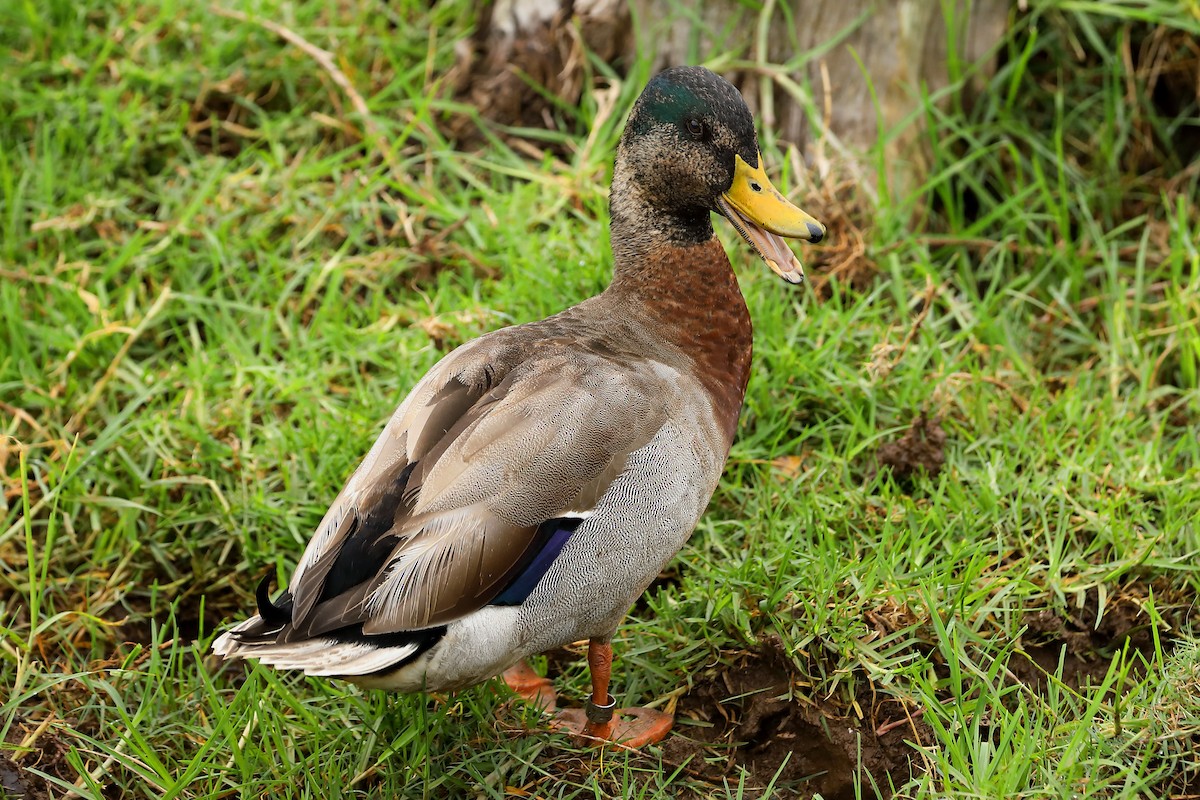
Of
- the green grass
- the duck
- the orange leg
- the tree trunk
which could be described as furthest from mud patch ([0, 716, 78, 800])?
the tree trunk

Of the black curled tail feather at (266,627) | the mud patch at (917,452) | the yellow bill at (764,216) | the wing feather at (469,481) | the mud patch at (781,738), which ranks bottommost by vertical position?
the mud patch at (781,738)

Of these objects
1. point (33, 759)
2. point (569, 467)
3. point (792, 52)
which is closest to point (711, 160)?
point (569, 467)

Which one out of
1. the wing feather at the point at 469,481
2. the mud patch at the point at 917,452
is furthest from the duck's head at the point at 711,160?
the mud patch at the point at 917,452

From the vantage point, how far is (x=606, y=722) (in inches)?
112

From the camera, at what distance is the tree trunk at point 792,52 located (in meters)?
4.27

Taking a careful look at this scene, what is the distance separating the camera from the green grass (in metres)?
2.78

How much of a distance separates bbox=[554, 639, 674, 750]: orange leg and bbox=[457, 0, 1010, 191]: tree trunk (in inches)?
79.4

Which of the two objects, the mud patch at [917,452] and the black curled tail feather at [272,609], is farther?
the mud patch at [917,452]

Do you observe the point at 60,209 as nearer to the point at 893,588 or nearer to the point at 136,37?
the point at 136,37

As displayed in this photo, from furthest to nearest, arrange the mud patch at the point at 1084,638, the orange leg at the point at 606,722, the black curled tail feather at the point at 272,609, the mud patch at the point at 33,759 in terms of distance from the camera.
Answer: the mud patch at the point at 1084,638 → the orange leg at the point at 606,722 → the mud patch at the point at 33,759 → the black curled tail feather at the point at 272,609

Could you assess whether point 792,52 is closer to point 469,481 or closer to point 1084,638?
point 1084,638

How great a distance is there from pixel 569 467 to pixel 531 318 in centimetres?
118

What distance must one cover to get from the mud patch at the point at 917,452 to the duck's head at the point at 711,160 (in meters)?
0.66

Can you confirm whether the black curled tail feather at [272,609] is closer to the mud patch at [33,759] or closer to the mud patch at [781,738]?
the mud patch at [33,759]
